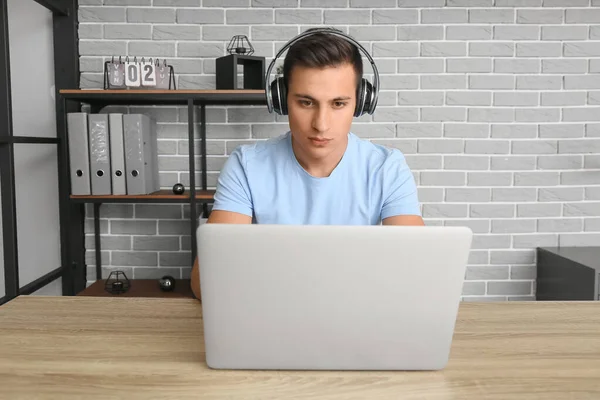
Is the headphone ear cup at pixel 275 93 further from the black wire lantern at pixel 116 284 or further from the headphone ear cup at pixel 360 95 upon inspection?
the black wire lantern at pixel 116 284

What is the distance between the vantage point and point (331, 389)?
32.8 inches

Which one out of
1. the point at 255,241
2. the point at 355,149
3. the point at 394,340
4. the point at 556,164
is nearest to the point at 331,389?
the point at 394,340

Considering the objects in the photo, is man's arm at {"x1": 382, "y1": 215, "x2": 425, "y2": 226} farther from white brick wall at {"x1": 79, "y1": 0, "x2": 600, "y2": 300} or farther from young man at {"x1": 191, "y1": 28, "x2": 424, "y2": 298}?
white brick wall at {"x1": 79, "y1": 0, "x2": 600, "y2": 300}

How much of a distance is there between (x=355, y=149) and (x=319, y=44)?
33 cm

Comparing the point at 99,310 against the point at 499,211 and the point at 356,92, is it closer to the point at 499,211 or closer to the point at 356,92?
the point at 356,92

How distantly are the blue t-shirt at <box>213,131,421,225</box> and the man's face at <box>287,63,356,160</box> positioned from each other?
10 centimetres

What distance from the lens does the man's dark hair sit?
4.83 feet

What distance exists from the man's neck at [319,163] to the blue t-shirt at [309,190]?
15 mm

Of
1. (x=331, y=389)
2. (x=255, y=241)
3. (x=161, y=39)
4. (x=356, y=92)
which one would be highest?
(x=161, y=39)

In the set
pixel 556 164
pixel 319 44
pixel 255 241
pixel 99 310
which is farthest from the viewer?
pixel 556 164

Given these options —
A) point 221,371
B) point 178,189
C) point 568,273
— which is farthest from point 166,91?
point 568,273

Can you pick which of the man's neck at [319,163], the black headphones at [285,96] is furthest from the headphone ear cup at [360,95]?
the man's neck at [319,163]

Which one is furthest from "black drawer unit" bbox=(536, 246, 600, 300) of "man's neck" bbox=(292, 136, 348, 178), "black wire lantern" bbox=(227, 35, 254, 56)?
"black wire lantern" bbox=(227, 35, 254, 56)

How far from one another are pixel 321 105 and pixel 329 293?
2.45ft
